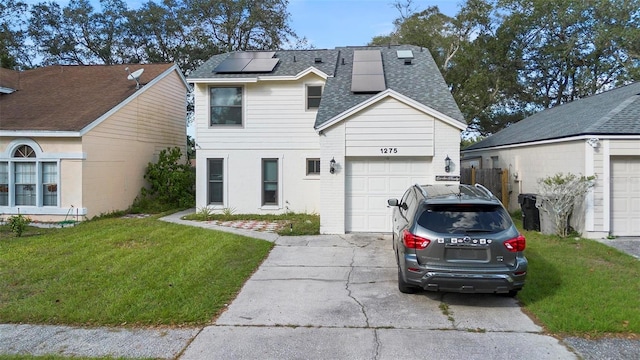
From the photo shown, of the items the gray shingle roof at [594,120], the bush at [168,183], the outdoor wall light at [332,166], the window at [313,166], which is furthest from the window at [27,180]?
the gray shingle roof at [594,120]

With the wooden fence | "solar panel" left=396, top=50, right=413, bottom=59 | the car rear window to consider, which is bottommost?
the car rear window

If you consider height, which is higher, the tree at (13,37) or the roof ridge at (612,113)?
the tree at (13,37)

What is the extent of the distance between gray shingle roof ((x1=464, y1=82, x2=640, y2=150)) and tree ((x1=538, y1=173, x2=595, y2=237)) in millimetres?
1245

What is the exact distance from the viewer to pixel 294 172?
48.7 ft

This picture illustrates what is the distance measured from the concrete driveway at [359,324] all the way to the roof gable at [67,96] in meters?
10.5

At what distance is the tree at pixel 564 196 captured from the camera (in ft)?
34.5

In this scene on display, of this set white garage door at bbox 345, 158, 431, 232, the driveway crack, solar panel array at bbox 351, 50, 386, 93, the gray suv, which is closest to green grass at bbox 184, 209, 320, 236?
white garage door at bbox 345, 158, 431, 232

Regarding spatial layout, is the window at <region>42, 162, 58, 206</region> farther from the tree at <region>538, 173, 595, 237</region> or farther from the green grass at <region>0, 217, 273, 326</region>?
the tree at <region>538, 173, 595, 237</region>

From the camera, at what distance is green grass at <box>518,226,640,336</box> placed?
5246 mm

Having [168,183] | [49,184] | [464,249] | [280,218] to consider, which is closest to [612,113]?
[464,249]

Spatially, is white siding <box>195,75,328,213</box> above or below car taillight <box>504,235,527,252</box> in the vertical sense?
above

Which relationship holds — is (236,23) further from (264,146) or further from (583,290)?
(583,290)

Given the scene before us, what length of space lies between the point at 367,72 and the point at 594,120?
7.07 m

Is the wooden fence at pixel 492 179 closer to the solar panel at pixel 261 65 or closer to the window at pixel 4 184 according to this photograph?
the solar panel at pixel 261 65
